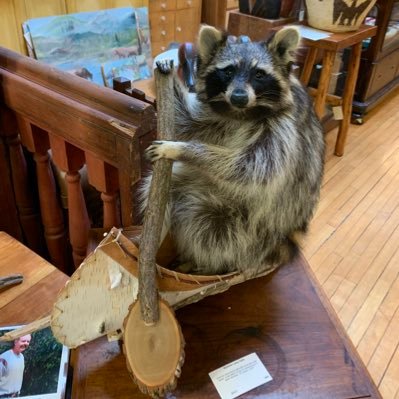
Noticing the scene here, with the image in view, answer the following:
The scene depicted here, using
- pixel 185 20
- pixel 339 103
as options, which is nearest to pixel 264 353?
pixel 185 20

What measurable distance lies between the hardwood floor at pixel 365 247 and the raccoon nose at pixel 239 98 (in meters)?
1.15

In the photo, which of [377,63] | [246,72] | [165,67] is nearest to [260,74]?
[246,72]

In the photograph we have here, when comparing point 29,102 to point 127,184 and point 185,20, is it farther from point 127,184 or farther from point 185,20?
point 185,20

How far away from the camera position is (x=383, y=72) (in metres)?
3.44

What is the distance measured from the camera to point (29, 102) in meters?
1.05

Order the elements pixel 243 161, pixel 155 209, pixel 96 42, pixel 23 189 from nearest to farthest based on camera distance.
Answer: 1. pixel 155 209
2. pixel 243 161
3. pixel 23 189
4. pixel 96 42

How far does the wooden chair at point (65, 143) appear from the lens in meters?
0.88

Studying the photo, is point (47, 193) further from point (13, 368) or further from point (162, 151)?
point (162, 151)

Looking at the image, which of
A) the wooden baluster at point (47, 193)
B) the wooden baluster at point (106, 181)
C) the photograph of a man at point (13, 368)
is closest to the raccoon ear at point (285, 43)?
the wooden baluster at point (106, 181)

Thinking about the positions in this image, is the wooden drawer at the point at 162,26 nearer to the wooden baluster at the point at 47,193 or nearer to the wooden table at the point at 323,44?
the wooden table at the point at 323,44

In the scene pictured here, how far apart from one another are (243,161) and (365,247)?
1.46 meters

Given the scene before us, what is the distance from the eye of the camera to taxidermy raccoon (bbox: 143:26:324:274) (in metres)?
0.88

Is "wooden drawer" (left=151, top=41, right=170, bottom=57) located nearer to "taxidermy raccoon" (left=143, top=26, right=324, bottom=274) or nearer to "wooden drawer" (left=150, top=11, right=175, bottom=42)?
"wooden drawer" (left=150, top=11, right=175, bottom=42)

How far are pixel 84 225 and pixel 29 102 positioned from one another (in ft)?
1.19
